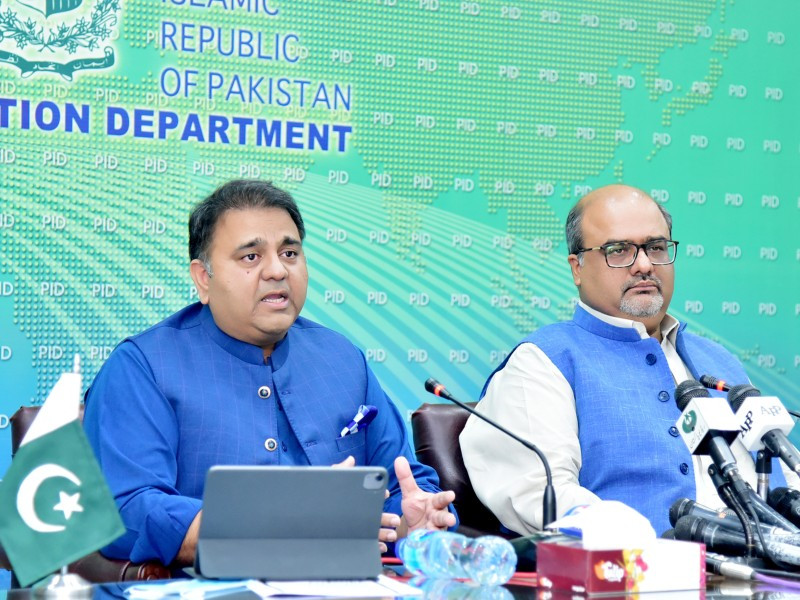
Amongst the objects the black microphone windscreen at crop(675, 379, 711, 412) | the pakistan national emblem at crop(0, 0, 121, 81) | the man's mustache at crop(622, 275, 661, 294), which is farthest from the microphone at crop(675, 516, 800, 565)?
the pakistan national emblem at crop(0, 0, 121, 81)

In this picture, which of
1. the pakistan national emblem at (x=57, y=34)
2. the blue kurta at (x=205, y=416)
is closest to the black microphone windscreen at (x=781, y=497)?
the blue kurta at (x=205, y=416)

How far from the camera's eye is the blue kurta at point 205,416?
246 centimetres

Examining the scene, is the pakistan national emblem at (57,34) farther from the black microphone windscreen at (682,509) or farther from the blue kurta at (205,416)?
the black microphone windscreen at (682,509)

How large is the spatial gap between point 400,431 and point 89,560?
0.86m

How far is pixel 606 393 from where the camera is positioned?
3156 millimetres

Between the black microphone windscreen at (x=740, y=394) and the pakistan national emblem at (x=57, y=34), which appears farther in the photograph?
the pakistan national emblem at (x=57, y=34)

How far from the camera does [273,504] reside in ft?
6.24

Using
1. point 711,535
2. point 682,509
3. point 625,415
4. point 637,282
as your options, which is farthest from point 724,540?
point 637,282

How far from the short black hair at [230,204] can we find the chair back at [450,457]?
2.43ft

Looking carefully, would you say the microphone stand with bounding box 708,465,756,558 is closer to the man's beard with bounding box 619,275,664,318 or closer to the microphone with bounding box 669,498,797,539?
the microphone with bounding box 669,498,797,539

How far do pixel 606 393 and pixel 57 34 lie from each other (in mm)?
2144

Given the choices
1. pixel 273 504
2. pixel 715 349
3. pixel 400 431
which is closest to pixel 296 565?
pixel 273 504

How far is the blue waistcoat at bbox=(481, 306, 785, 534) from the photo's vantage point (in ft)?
10.1

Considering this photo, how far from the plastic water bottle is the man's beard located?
1.45 metres
